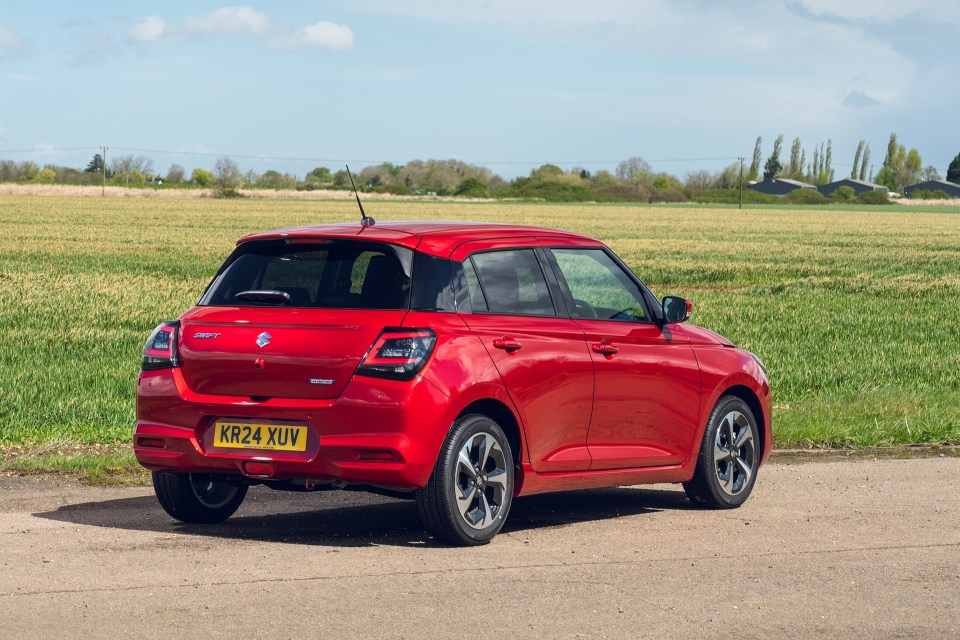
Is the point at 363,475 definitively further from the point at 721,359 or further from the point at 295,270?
the point at 721,359

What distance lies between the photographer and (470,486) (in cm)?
722

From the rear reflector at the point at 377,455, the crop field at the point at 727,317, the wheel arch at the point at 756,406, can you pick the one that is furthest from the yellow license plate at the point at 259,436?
the crop field at the point at 727,317

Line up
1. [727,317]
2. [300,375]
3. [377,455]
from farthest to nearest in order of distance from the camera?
[727,317]
[300,375]
[377,455]

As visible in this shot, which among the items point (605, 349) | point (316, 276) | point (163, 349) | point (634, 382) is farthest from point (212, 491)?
point (634, 382)

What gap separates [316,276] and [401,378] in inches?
27.4

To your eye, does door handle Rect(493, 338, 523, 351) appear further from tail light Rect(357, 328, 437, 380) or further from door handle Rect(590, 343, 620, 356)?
door handle Rect(590, 343, 620, 356)

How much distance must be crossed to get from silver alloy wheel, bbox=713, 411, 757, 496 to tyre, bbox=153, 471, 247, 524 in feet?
9.34

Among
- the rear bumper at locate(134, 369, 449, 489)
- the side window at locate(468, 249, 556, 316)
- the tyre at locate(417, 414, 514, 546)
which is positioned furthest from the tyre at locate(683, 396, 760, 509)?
the rear bumper at locate(134, 369, 449, 489)

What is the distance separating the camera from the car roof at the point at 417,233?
734 centimetres

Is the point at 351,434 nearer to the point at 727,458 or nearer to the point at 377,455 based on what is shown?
the point at 377,455

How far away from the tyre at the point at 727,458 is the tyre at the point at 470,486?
5.67 feet

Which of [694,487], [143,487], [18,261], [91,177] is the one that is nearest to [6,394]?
[143,487]

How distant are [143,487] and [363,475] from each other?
8.77ft

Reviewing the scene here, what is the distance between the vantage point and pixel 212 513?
26.0 ft
